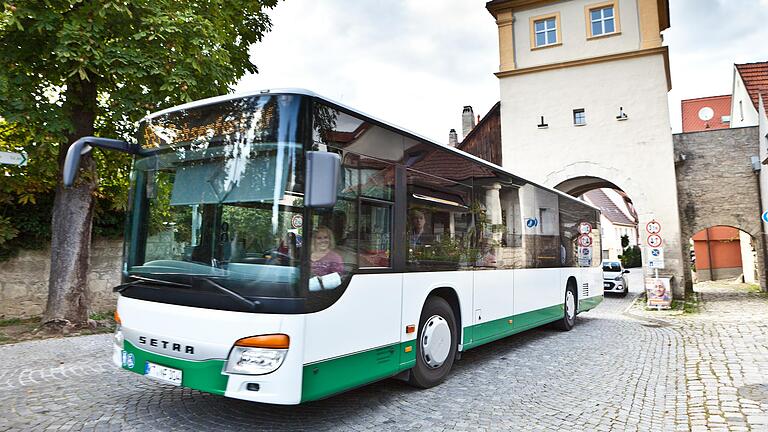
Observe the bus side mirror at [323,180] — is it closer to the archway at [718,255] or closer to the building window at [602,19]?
the building window at [602,19]

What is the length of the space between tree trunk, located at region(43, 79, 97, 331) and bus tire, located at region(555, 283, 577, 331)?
360 inches

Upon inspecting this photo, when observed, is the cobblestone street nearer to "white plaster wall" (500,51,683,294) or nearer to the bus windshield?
the bus windshield

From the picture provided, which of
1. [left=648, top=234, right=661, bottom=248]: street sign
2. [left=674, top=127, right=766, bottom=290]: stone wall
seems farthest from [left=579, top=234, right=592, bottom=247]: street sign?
[left=674, top=127, right=766, bottom=290]: stone wall

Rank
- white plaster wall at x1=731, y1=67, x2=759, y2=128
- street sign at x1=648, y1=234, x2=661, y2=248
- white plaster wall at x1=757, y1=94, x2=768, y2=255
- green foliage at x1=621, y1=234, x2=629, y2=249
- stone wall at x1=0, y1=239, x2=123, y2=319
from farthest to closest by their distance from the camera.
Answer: green foliage at x1=621, y1=234, x2=629, y2=249 → white plaster wall at x1=731, y1=67, x2=759, y2=128 → white plaster wall at x1=757, y1=94, x2=768, y2=255 → street sign at x1=648, y1=234, x2=661, y2=248 → stone wall at x1=0, y1=239, x2=123, y2=319

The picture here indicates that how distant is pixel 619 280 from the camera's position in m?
19.8

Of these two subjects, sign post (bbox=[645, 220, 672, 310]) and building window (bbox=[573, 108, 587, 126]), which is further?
building window (bbox=[573, 108, 587, 126])

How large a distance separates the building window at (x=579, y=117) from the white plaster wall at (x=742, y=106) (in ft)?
22.1

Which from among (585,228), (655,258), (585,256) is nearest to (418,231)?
(585,256)

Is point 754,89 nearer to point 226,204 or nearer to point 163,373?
point 226,204

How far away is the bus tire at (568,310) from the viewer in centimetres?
980

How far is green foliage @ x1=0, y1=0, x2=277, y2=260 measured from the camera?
7375 mm

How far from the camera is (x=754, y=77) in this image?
2014 centimetres

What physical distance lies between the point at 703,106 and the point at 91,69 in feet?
144

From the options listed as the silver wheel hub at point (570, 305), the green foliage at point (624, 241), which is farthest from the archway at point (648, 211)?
the green foliage at point (624, 241)
